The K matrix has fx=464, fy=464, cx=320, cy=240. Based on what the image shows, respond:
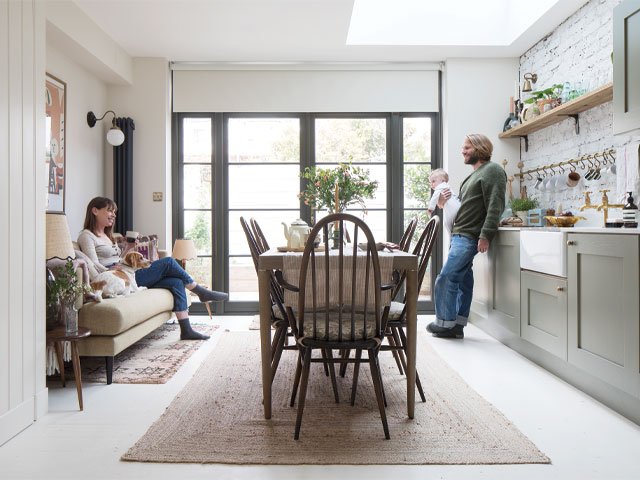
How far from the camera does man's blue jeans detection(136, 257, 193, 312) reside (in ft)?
12.5

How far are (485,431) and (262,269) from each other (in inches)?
49.9

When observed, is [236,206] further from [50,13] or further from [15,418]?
[15,418]

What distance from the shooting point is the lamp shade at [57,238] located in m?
2.49

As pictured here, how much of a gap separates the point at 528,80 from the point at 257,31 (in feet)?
8.37

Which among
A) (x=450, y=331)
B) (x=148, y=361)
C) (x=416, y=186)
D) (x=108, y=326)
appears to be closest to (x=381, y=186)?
(x=416, y=186)

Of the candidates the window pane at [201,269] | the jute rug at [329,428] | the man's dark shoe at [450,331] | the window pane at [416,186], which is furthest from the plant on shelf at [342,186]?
the window pane at [201,269]

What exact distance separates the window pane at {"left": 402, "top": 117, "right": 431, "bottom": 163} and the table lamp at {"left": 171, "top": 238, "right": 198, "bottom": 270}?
248 centimetres

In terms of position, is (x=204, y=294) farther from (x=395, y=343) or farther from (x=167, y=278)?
(x=395, y=343)

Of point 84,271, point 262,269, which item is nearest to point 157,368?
point 84,271

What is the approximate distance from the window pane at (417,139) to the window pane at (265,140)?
1.18 metres

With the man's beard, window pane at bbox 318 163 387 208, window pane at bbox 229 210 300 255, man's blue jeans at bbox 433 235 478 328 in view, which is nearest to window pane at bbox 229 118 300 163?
window pane at bbox 318 163 387 208

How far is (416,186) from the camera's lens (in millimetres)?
5004

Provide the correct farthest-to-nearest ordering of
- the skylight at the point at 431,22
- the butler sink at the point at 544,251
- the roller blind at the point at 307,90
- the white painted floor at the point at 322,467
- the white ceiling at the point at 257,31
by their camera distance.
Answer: the roller blind at the point at 307,90
the skylight at the point at 431,22
the white ceiling at the point at 257,31
the butler sink at the point at 544,251
the white painted floor at the point at 322,467

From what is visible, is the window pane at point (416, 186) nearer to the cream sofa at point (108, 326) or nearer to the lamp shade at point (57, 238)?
the cream sofa at point (108, 326)
